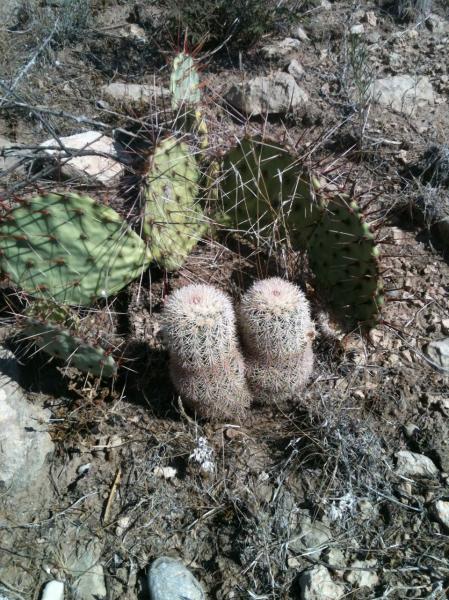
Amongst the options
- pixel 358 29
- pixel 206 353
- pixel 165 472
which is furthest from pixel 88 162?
pixel 358 29

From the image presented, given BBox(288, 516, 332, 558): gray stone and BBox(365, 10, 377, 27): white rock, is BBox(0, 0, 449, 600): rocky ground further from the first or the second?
BBox(365, 10, 377, 27): white rock

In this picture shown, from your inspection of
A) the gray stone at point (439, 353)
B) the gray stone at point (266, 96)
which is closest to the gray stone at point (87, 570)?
the gray stone at point (439, 353)

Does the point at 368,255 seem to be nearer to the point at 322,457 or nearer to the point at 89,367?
the point at 322,457

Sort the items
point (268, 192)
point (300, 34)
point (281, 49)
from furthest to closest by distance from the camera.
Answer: point (300, 34), point (281, 49), point (268, 192)

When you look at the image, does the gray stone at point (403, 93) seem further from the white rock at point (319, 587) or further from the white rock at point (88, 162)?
the white rock at point (319, 587)

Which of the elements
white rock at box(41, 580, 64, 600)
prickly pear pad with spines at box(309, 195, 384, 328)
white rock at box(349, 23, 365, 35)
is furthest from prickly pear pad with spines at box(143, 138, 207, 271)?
white rock at box(349, 23, 365, 35)

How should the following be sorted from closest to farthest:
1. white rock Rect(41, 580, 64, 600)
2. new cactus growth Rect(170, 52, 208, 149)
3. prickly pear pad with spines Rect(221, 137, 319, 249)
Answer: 1. white rock Rect(41, 580, 64, 600)
2. prickly pear pad with spines Rect(221, 137, 319, 249)
3. new cactus growth Rect(170, 52, 208, 149)

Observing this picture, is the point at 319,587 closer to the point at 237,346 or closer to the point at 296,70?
the point at 237,346
